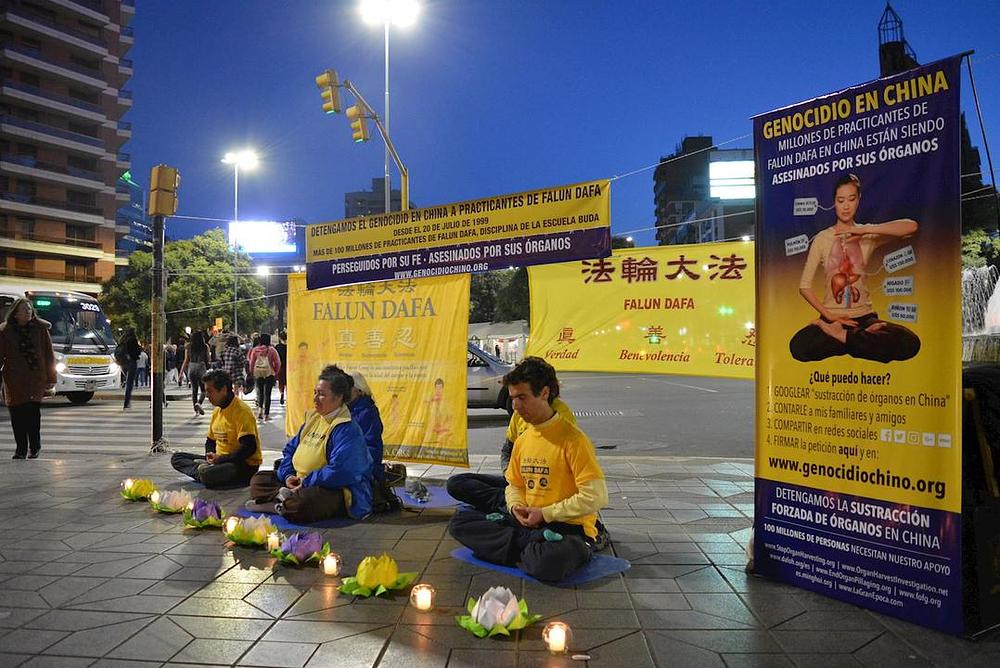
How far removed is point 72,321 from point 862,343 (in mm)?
20159

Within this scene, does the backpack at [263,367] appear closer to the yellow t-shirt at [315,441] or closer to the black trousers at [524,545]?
the yellow t-shirt at [315,441]

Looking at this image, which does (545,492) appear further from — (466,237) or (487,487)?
(466,237)

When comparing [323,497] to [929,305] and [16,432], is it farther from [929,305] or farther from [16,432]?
[16,432]

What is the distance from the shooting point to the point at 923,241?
348 centimetres

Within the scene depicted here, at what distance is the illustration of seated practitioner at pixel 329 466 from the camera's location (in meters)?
5.43

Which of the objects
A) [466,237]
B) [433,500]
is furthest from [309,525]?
[466,237]

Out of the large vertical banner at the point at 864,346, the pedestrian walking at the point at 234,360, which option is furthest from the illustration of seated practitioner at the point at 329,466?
the pedestrian walking at the point at 234,360

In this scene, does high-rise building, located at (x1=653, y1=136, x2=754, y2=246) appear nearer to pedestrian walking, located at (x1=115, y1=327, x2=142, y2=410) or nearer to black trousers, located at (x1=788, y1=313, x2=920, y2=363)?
pedestrian walking, located at (x1=115, y1=327, x2=142, y2=410)

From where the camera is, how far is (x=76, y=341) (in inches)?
719

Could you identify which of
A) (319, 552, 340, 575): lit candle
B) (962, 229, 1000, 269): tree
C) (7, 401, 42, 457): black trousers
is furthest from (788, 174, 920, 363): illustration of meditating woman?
(962, 229, 1000, 269): tree

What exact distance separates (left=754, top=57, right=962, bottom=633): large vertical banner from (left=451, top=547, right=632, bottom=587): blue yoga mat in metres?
0.84

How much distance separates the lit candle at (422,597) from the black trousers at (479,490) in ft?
5.13

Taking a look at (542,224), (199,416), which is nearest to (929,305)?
(542,224)

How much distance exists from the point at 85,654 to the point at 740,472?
6.33 m
